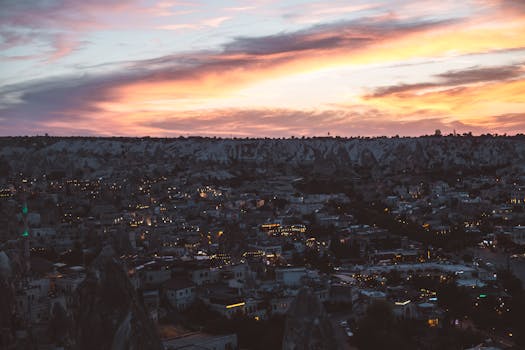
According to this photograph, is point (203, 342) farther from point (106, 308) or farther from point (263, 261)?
point (263, 261)

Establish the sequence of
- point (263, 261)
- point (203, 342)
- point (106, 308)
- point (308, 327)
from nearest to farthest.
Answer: point (308, 327) → point (106, 308) → point (203, 342) → point (263, 261)

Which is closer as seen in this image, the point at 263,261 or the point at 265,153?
the point at 263,261

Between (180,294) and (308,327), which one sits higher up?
(308,327)

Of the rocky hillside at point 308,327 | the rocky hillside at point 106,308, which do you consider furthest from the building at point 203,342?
the rocky hillside at point 308,327

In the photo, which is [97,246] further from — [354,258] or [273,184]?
[273,184]

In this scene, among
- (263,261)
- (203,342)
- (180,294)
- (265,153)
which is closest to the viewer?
(203,342)

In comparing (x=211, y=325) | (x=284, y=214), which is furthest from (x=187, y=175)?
(x=211, y=325)

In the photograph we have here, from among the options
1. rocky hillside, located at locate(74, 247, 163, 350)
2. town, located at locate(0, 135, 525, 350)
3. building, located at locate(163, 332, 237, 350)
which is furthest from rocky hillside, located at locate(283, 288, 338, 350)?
building, located at locate(163, 332, 237, 350)

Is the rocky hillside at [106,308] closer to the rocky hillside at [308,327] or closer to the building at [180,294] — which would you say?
the rocky hillside at [308,327]

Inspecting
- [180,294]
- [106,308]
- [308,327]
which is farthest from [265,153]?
[308,327]
